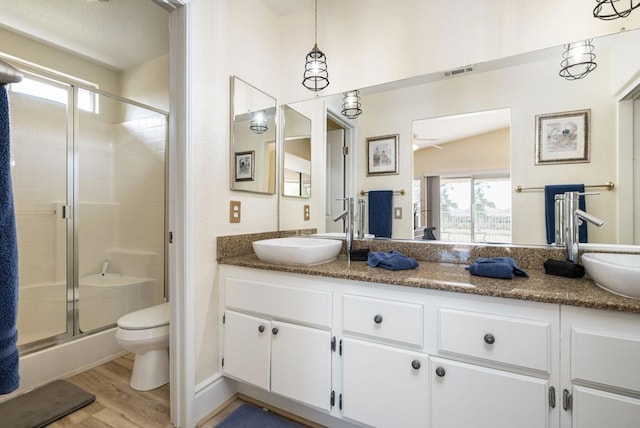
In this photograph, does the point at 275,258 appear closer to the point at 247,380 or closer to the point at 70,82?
the point at 247,380

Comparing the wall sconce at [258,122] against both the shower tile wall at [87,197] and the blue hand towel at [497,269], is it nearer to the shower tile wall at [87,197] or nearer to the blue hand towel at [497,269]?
the shower tile wall at [87,197]

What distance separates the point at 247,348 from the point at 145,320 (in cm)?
74

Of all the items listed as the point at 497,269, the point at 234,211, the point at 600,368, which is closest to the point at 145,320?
the point at 234,211

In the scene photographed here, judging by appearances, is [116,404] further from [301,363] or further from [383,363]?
[383,363]

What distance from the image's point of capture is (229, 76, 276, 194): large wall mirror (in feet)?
5.97

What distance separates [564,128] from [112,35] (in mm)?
3230

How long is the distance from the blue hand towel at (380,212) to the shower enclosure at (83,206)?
1973mm

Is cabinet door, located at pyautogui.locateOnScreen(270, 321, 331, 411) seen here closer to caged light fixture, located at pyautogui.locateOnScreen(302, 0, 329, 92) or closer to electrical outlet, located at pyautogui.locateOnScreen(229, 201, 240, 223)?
electrical outlet, located at pyautogui.locateOnScreen(229, 201, 240, 223)

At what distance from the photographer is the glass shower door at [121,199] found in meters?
2.62

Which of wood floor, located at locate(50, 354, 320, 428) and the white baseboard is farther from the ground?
the white baseboard

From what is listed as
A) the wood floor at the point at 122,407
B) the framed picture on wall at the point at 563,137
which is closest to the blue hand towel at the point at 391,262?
the framed picture on wall at the point at 563,137

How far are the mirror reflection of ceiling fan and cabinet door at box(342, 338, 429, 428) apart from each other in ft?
3.56

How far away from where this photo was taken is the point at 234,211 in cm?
181

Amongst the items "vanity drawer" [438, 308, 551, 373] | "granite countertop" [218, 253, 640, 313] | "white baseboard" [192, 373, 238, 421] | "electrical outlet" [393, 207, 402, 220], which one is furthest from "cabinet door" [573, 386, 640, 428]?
"white baseboard" [192, 373, 238, 421]
